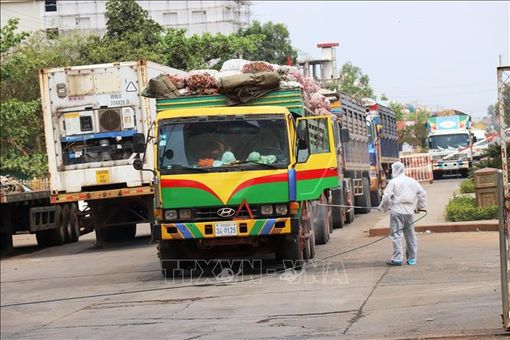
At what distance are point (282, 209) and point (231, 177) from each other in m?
0.88

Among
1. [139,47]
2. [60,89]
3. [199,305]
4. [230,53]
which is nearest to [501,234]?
[199,305]

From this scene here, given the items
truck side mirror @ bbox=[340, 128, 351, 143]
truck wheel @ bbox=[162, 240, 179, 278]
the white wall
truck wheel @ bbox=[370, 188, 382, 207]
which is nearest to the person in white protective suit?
truck wheel @ bbox=[162, 240, 179, 278]

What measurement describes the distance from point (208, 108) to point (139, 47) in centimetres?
2832

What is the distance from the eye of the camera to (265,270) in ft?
53.4

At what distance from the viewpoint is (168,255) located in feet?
52.4

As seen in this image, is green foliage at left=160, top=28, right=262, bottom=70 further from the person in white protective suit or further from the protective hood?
the person in white protective suit

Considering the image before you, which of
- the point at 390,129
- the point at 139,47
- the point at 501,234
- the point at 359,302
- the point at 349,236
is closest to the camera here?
the point at 501,234

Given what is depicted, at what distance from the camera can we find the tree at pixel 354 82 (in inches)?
1929

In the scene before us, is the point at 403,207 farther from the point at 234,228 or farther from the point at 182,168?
the point at 182,168

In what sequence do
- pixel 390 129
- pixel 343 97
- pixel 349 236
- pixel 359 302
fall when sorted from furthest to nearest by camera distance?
pixel 390 129 → pixel 343 97 → pixel 349 236 → pixel 359 302

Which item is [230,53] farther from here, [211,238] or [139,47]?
[211,238]

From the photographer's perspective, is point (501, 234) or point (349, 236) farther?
point (349, 236)

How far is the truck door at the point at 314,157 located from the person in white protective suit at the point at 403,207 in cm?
118

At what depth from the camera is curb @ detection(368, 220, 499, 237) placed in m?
20.4
